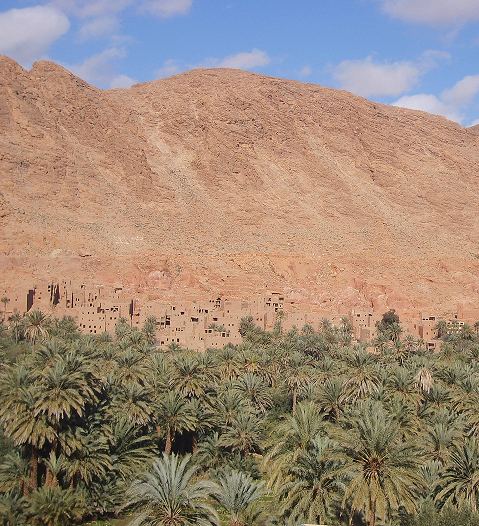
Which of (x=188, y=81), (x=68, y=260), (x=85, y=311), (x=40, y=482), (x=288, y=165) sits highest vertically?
(x=188, y=81)

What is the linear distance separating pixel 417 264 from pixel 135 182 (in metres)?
37.8

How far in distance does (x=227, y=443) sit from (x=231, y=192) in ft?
230

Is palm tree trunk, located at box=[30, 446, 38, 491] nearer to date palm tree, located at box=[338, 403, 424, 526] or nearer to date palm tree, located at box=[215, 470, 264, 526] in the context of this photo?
date palm tree, located at box=[215, 470, 264, 526]

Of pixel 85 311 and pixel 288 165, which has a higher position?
pixel 288 165

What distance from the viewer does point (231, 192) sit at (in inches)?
3652

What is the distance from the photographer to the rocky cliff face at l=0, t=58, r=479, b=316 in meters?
74.3

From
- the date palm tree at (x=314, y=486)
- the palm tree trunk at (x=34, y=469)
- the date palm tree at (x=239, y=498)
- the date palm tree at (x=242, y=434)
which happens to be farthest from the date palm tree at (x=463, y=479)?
the palm tree trunk at (x=34, y=469)

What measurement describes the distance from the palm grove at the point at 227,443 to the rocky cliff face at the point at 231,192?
133ft

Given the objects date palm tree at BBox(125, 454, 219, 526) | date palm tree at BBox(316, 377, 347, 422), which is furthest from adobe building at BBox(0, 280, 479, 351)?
date palm tree at BBox(125, 454, 219, 526)

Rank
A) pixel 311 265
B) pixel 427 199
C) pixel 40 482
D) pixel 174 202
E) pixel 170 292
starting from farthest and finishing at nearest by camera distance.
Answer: pixel 427 199 < pixel 174 202 < pixel 311 265 < pixel 170 292 < pixel 40 482

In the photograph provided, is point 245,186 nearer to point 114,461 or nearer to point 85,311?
point 85,311

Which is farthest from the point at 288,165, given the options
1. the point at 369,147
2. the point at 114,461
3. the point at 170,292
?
the point at 114,461

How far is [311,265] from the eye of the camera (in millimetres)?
79875

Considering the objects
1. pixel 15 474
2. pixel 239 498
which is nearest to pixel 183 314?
pixel 15 474
